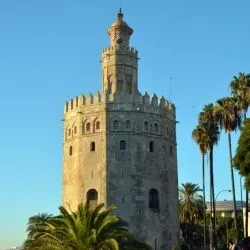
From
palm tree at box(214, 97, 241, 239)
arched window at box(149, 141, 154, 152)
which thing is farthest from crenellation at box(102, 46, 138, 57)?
palm tree at box(214, 97, 241, 239)

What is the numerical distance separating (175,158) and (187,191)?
14383 mm

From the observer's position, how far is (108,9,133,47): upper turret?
5381 centimetres

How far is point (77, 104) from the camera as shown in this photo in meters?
51.6

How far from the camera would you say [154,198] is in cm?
4953

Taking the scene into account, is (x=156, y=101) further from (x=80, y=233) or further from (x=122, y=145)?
(x=80, y=233)

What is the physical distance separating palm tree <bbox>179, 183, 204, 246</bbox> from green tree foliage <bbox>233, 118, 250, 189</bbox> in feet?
112

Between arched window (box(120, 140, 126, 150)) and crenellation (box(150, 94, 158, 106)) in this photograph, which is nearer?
arched window (box(120, 140, 126, 150))

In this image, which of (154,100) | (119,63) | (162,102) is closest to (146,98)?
(154,100)

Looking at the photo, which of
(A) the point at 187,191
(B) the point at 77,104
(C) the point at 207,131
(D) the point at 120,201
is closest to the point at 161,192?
(D) the point at 120,201

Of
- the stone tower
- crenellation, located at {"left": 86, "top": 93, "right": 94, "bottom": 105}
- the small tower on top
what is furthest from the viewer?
the small tower on top

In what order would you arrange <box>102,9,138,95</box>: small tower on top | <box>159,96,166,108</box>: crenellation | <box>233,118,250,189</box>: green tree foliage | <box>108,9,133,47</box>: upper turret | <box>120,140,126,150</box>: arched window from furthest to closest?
1. <box>108,9,133,47</box>: upper turret
2. <box>102,9,138,95</box>: small tower on top
3. <box>159,96,166,108</box>: crenellation
4. <box>120,140,126,150</box>: arched window
5. <box>233,118,250,189</box>: green tree foliage

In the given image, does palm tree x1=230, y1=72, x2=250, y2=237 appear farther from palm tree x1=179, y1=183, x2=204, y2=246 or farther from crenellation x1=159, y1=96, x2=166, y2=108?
palm tree x1=179, y1=183, x2=204, y2=246

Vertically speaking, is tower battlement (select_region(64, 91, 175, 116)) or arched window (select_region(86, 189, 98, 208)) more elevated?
tower battlement (select_region(64, 91, 175, 116))

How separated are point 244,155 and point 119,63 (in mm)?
24329
